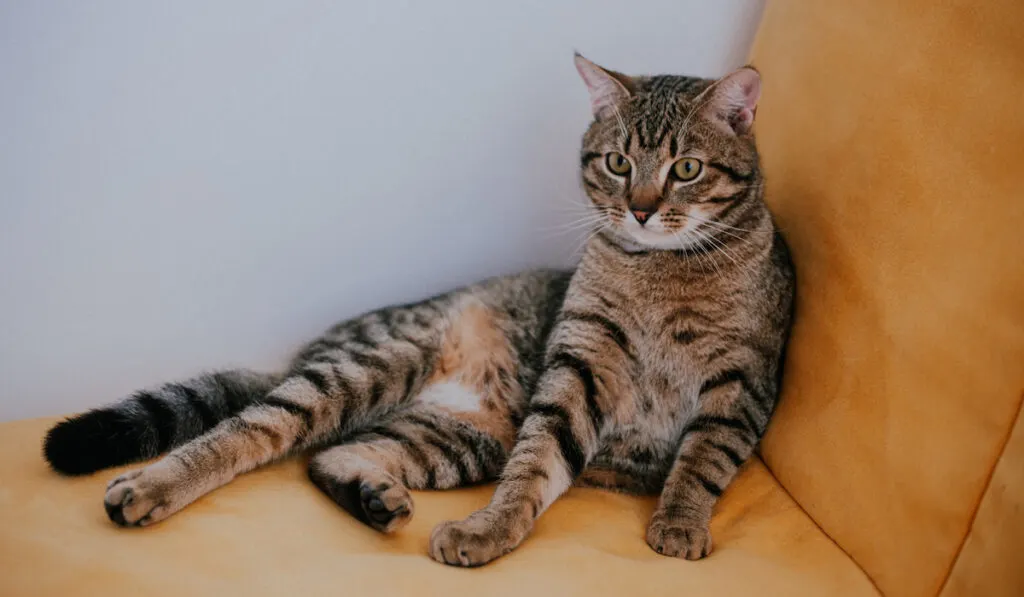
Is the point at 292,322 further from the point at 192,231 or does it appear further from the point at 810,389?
the point at 810,389

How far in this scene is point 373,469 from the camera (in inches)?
63.3

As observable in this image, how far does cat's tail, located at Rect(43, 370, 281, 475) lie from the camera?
1.49 meters

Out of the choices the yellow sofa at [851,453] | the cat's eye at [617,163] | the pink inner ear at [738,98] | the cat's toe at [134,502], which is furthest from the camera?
the cat's eye at [617,163]

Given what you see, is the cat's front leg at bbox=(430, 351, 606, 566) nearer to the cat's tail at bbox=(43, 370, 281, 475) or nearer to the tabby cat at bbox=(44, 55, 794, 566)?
the tabby cat at bbox=(44, 55, 794, 566)

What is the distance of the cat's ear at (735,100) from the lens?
5.22 feet

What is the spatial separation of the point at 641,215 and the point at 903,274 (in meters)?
0.52

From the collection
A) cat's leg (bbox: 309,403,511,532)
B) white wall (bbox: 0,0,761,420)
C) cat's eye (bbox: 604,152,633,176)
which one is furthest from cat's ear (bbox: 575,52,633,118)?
cat's leg (bbox: 309,403,511,532)

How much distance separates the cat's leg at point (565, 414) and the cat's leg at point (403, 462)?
0.16 metres

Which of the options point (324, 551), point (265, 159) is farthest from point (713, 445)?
point (265, 159)

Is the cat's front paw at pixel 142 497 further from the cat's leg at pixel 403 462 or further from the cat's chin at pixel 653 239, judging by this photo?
the cat's chin at pixel 653 239

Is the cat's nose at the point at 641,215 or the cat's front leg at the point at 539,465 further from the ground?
the cat's nose at the point at 641,215

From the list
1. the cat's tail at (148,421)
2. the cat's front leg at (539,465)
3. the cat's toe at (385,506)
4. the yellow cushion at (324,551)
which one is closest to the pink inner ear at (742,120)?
the cat's front leg at (539,465)

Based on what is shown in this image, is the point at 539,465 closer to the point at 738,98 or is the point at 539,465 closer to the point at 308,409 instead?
the point at 308,409

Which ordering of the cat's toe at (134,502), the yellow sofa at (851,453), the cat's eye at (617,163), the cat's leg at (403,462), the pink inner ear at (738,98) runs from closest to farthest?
the yellow sofa at (851,453) < the cat's toe at (134,502) < the cat's leg at (403,462) < the pink inner ear at (738,98) < the cat's eye at (617,163)
